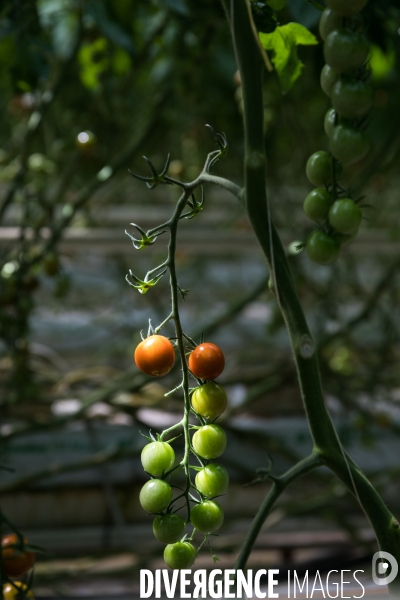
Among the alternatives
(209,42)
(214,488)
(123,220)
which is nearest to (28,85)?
(209,42)

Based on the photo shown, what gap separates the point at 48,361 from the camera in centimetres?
133

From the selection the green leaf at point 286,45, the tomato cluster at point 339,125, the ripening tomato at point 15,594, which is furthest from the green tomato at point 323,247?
the ripening tomato at point 15,594

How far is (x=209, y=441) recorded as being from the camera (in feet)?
0.84

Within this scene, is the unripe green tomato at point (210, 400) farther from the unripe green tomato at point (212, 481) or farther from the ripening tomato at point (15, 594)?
the ripening tomato at point (15, 594)

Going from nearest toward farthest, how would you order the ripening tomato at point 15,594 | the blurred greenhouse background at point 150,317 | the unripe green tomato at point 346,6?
1. the unripe green tomato at point 346,6
2. the ripening tomato at point 15,594
3. the blurred greenhouse background at point 150,317

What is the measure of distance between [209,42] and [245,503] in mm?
795

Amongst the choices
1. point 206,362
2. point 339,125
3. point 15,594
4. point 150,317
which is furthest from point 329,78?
point 150,317

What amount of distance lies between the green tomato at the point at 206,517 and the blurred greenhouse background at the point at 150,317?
1.92ft

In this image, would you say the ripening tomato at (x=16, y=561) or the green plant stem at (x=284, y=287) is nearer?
the green plant stem at (x=284, y=287)

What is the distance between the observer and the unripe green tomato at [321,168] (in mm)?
283

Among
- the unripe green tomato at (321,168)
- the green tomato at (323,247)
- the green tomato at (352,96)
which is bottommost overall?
the green tomato at (323,247)

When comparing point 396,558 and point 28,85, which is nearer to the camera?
point 396,558

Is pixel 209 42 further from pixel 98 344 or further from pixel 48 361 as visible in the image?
pixel 98 344

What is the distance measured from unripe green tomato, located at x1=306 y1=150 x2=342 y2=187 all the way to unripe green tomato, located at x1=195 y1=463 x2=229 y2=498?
13 cm
